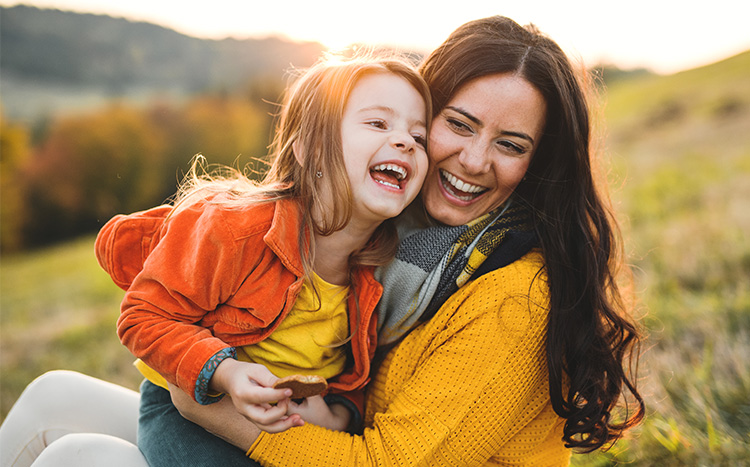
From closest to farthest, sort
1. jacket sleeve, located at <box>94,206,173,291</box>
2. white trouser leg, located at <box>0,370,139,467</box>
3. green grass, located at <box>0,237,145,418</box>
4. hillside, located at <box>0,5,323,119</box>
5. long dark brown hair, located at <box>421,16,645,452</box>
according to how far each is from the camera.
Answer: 1. long dark brown hair, located at <box>421,16,645,452</box>
2. jacket sleeve, located at <box>94,206,173,291</box>
3. white trouser leg, located at <box>0,370,139,467</box>
4. green grass, located at <box>0,237,145,418</box>
5. hillside, located at <box>0,5,323,119</box>

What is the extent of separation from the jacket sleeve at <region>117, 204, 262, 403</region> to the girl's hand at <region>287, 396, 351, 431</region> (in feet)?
1.13

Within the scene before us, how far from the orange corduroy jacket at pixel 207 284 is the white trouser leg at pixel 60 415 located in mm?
606

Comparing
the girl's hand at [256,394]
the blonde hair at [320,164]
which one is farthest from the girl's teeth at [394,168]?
the girl's hand at [256,394]

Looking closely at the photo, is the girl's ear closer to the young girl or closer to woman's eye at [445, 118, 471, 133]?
the young girl

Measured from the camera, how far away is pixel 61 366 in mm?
5383

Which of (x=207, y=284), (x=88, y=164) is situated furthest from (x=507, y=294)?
(x=88, y=164)

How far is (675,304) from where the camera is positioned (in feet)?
12.4

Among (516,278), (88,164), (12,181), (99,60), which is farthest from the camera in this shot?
(12,181)

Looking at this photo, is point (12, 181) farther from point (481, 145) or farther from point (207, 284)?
point (481, 145)

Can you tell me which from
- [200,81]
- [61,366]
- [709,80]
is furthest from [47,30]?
[709,80]

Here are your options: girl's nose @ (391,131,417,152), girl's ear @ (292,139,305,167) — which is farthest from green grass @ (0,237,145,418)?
girl's nose @ (391,131,417,152)

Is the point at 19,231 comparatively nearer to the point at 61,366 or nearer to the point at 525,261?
the point at 61,366

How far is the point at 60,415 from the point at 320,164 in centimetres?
139

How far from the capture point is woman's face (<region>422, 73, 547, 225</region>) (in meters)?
1.83
